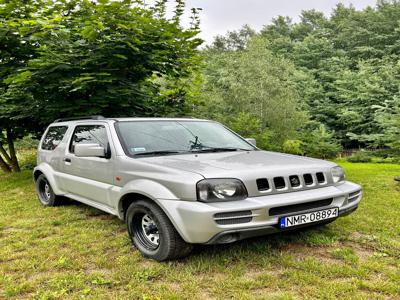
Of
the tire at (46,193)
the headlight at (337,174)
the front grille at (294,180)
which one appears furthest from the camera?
the tire at (46,193)

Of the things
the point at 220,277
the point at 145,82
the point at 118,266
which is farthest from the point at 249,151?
the point at 145,82

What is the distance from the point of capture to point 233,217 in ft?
10.1

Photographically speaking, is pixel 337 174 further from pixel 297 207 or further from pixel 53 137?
pixel 53 137

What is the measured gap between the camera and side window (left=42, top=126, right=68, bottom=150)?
5816 millimetres

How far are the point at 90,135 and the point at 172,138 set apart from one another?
1293 mm

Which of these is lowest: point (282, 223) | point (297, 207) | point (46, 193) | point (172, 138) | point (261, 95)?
point (46, 193)

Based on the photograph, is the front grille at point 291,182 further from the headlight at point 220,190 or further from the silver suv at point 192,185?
the headlight at point 220,190

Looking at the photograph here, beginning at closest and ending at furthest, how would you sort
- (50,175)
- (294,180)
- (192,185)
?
1. (192,185)
2. (294,180)
3. (50,175)

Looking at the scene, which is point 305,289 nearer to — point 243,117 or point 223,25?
point 243,117

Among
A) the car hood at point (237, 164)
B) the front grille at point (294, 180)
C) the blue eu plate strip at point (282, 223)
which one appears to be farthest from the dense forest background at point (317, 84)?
the blue eu plate strip at point (282, 223)

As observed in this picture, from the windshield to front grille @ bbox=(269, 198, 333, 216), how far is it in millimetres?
1398

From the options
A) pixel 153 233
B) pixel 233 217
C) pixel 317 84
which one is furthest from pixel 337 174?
pixel 317 84

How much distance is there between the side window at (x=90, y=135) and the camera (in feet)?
15.0

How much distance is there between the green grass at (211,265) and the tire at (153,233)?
0.11 meters
